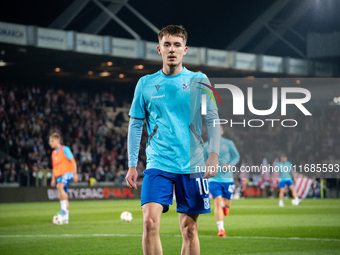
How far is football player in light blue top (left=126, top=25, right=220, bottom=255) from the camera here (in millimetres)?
5273

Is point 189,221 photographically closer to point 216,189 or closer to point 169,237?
point 169,237

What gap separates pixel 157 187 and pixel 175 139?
503 millimetres

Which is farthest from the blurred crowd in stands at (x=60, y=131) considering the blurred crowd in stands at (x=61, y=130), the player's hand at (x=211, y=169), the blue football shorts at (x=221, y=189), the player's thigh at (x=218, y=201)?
the player's hand at (x=211, y=169)

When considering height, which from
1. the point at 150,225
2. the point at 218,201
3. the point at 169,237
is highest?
the point at 150,225

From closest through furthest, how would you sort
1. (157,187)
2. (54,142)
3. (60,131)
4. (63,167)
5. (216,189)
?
(157,187) < (216,189) < (54,142) < (63,167) < (60,131)

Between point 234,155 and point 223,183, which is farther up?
point 234,155

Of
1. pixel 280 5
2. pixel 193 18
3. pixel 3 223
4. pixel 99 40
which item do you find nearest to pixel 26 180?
pixel 99 40

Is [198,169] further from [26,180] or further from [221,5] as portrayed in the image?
[221,5]

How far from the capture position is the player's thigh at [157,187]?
5199 mm

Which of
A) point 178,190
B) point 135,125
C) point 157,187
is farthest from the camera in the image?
point 135,125

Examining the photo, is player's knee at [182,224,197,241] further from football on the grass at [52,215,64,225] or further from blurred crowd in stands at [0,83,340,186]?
blurred crowd in stands at [0,83,340,186]

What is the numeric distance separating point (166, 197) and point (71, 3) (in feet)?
85.7

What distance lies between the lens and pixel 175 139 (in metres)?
5.30

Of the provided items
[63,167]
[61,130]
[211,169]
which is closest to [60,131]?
[61,130]
